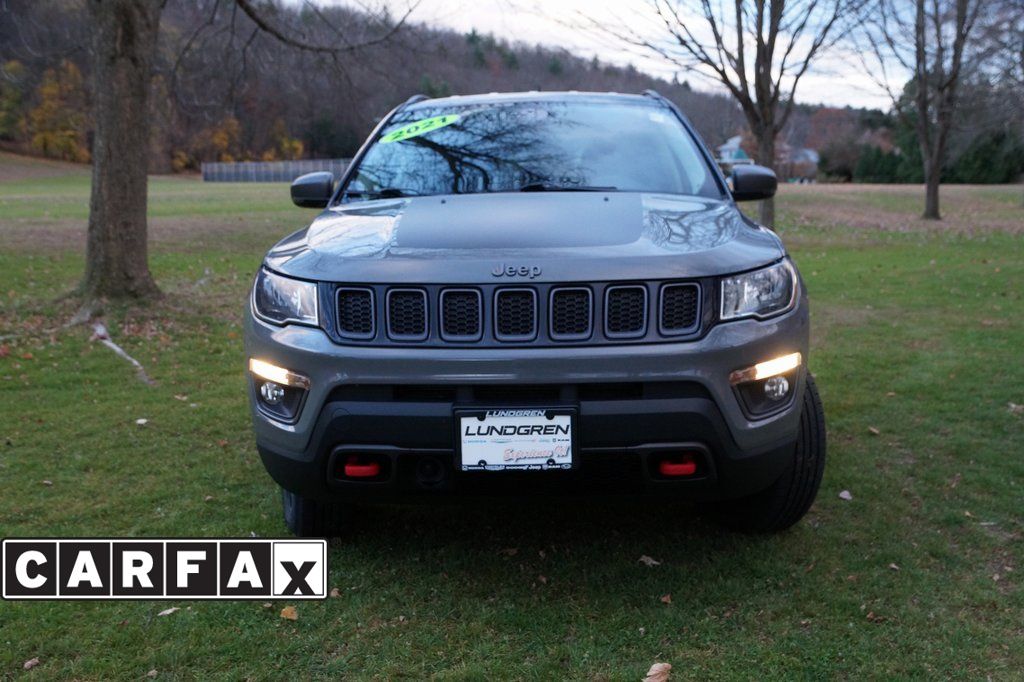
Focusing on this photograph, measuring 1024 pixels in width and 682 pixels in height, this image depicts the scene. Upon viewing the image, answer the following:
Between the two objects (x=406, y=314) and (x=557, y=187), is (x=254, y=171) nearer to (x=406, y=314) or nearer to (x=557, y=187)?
(x=557, y=187)

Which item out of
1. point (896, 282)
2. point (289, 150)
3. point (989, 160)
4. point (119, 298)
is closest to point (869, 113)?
point (989, 160)

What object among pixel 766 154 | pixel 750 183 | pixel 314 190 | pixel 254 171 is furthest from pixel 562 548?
pixel 254 171

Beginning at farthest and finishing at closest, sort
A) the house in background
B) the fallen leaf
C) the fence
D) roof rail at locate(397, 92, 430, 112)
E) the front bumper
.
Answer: the house in background → the fence → roof rail at locate(397, 92, 430, 112) → the front bumper → the fallen leaf

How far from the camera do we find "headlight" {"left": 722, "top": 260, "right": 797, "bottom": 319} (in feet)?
9.38

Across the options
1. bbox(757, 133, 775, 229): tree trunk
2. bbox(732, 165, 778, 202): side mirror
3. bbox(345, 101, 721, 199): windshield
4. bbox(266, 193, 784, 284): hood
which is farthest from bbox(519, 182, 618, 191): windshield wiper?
bbox(757, 133, 775, 229): tree trunk

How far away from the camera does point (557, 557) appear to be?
136 inches

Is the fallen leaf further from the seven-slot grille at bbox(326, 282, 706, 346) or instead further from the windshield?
the windshield

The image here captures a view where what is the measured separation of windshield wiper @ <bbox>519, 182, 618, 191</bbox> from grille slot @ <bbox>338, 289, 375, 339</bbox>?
110cm

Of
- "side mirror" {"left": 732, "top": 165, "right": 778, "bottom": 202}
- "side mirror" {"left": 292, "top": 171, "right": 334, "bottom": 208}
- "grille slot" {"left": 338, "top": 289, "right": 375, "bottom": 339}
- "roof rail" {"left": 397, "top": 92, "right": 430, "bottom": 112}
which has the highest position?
"roof rail" {"left": 397, "top": 92, "right": 430, "bottom": 112}

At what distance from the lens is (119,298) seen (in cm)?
826

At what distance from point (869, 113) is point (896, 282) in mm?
64128

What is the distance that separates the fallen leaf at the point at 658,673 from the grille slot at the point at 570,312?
101 centimetres

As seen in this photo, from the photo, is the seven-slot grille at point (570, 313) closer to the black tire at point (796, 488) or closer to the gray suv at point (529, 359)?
the gray suv at point (529, 359)

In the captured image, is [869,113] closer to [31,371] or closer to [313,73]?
[313,73]
